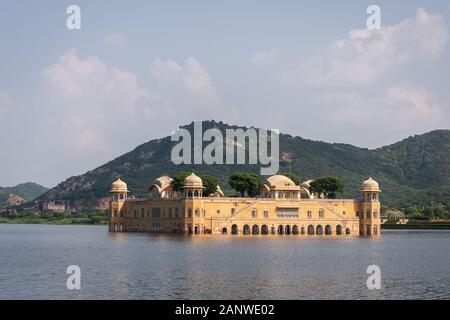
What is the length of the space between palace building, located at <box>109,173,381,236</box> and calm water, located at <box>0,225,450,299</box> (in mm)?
25728

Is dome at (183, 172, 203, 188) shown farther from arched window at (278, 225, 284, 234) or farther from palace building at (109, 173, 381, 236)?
arched window at (278, 225, 284, 234)

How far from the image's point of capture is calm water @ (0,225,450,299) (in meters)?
42.6

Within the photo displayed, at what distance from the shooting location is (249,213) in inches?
4193

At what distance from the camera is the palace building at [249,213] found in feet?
344

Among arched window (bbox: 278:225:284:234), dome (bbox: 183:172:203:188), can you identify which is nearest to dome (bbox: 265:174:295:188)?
arched window (bbox: 278:225:284:234)

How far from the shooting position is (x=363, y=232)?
113m

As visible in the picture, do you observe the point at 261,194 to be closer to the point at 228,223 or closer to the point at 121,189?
the point at 228,223

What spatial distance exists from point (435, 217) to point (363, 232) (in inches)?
1994

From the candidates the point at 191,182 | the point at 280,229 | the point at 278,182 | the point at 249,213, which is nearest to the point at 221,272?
the point at 191,182

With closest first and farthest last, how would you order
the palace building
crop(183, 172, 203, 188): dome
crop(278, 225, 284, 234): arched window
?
crop(183, 172, 203, 188): dome < the palace building < crop(278, 225, 284, 234): arched window

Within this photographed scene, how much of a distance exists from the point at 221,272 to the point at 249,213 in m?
54.5

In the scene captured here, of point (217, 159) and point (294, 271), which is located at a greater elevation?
point (217, 159)
